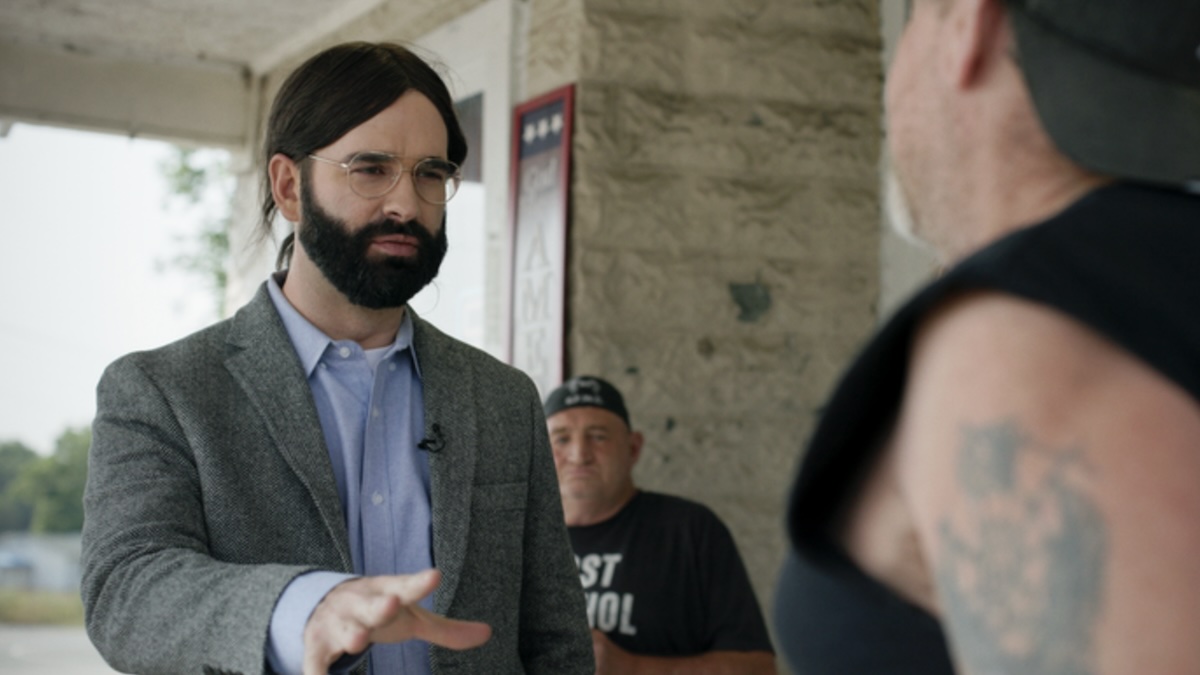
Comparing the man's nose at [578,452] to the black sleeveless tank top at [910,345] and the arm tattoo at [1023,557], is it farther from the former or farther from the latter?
the arm tattoo at [1023,557]

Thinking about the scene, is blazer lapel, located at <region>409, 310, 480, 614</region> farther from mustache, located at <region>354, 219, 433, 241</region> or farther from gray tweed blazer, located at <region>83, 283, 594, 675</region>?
mustache, located at <region>354, 219, 433, 241</region>

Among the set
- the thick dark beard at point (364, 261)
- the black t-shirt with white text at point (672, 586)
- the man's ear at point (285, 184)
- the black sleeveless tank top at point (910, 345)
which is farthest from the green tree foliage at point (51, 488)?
the black sleeveless tank top at point (910, 345)

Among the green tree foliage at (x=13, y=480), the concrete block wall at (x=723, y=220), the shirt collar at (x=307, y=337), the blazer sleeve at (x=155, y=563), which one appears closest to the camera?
the blazer sleeve at (x=155, y=563)

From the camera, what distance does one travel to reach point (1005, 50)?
2.64 ft

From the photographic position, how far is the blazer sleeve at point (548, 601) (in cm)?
192

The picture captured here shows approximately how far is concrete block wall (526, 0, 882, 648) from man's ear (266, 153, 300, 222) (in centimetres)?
176

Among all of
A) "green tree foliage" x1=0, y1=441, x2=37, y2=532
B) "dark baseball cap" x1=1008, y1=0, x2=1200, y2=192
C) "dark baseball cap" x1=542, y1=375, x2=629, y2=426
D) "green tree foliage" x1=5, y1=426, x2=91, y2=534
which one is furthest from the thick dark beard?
"green tree foliage" x1=0, y1=441, x2=37, y2=532

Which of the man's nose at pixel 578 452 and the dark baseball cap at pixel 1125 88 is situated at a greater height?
the dark baseball cap at pixel 1125 88

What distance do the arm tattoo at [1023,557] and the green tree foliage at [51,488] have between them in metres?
14.3

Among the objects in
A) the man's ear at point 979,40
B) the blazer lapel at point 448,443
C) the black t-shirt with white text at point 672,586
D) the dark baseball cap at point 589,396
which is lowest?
the black t-shirt with white text at point 672,586

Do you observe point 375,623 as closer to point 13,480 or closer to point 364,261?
point 364,261

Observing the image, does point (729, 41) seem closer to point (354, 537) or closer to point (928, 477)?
point (354, 537)

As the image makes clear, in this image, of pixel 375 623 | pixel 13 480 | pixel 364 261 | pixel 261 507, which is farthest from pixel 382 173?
pixel 13 480

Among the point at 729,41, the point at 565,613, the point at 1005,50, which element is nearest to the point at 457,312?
the point at 729,41
